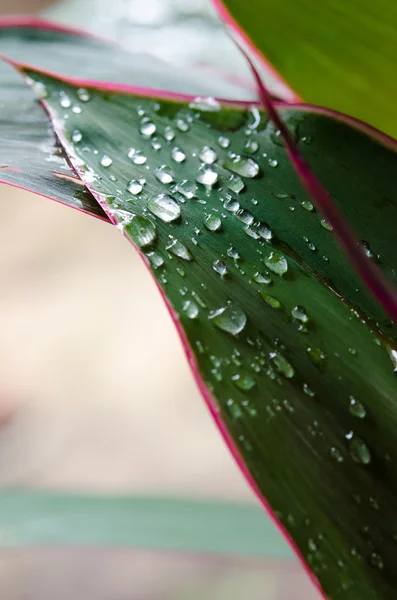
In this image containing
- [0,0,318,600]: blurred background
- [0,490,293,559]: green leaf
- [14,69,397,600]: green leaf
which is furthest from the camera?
[0,0,318,600]: blurred background

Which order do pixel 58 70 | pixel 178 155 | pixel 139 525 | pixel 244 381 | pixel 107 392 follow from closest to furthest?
pixel 244 381 → pixel 178 155 → pixel 58 70 → pixel 139 525 → pixel 107 392

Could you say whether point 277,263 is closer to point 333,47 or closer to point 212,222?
point 212,222

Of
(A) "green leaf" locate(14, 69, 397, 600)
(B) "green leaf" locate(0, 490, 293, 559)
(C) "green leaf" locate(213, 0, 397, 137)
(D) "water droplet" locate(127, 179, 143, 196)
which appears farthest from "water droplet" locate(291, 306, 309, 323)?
(B) "green leaf" locate(0, 490, 293, 559)

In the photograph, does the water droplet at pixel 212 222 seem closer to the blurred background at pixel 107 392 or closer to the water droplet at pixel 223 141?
the water droplet at pixel 223 141

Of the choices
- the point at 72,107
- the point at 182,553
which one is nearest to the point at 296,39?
the point at 72,107

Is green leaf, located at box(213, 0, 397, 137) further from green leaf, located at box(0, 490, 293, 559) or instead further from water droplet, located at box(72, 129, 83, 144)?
green leaf, located at box(0, 490, 293, 559)

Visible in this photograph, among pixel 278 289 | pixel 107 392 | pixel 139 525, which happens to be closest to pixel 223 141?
pixel 278 289

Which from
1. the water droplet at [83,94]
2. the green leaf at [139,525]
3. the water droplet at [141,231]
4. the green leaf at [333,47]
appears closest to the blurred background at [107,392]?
the green leaf at [139,525]
